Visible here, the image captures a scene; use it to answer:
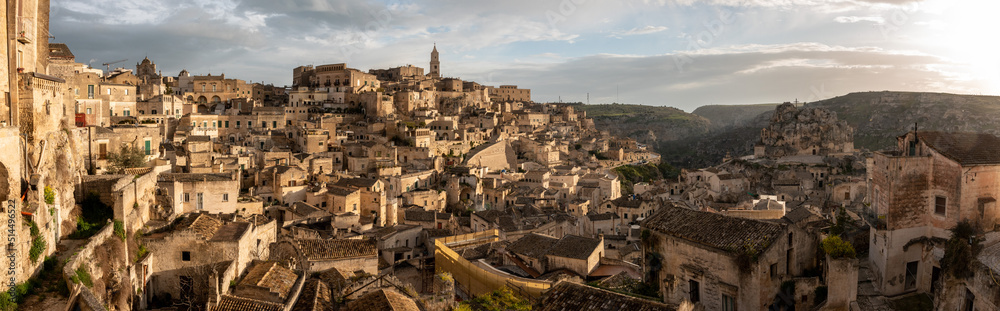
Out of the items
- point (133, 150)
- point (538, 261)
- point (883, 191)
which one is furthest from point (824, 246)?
point (133, 150)

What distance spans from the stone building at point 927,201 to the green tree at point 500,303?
865 centimetres

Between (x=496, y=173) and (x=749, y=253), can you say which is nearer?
(x=749, y=253)

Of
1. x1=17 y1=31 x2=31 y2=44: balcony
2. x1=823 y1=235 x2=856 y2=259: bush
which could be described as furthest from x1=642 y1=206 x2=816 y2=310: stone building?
x1=17 y1=31 x2=31 y2=44: balcony

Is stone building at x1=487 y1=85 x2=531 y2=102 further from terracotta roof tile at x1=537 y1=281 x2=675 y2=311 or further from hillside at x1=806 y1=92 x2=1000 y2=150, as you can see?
terracotta roof tile at x1=537 y1=281 x2=675 y2=311

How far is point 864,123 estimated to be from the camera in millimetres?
111875

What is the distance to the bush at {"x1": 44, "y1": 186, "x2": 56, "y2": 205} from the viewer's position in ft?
49.9

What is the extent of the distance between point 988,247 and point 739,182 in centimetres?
4658

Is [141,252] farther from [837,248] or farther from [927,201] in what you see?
[927,201]

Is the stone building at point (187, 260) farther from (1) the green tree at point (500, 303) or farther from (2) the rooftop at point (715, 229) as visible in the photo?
(2) the rooftop at point (715, 229)

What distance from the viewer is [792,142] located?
80.6 metres

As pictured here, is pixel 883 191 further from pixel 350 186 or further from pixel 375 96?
pixel 375 96

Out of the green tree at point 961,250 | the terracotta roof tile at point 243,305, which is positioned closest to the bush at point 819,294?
the green tree at point 961,250

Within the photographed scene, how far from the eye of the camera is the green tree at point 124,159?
927 inches

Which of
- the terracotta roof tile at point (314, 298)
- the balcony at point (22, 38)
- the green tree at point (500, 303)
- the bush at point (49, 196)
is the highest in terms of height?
the balcony at point (22, 38)
